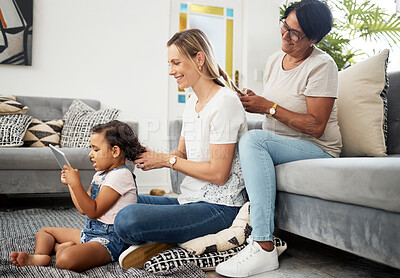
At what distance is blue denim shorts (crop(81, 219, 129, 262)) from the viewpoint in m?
1.28

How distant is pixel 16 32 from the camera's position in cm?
326

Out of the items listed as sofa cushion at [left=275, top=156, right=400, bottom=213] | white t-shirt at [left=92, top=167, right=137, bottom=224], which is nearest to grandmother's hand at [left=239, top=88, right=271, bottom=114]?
sofa cushion at [left=275, top=156, right=400, bottom=213]

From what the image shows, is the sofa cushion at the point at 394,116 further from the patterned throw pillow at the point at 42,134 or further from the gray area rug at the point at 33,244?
the patterned throw pillow at the point at 42,134

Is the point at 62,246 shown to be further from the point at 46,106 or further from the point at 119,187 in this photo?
the point at 46,106

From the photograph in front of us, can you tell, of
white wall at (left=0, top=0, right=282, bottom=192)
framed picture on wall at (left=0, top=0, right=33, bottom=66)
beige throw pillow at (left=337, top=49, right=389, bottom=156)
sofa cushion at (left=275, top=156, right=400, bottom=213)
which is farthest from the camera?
white wall at (left=0, top=0, right=282, bottom=192)

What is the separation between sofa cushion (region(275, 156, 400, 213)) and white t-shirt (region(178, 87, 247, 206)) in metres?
0.17

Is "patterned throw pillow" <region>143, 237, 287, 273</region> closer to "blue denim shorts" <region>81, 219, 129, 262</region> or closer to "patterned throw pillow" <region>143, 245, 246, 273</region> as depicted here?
"patterned throw pillow" <region>143, 245, 246, 273</region>

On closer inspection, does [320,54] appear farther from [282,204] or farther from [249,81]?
[249,81]

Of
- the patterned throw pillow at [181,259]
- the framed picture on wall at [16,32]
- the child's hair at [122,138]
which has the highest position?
the framed picture on wall at [16,32]

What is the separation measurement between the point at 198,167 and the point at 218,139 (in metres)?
0.13

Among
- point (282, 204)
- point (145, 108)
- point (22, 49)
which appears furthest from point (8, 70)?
point (282, 204)

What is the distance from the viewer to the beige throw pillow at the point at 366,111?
62.6 inches

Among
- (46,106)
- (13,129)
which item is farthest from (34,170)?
(46,106)

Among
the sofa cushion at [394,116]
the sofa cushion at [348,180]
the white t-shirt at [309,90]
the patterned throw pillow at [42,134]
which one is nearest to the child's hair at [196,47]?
the white t-shirt at [309,90]
